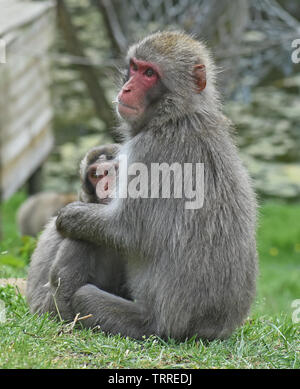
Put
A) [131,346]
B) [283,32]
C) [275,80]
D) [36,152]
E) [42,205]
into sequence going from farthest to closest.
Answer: [275,80], [36,152], [42,205], [283,32], [131,346]

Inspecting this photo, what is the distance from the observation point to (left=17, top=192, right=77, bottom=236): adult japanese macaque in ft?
33.0

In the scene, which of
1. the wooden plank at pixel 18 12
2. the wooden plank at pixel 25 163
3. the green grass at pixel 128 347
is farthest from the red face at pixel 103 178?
the wooden plank at pixel 25 163

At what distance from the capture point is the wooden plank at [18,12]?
901 centimetres

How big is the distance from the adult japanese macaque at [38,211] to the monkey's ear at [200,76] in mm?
5887

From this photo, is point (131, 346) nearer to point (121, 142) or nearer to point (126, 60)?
point (121, 142)

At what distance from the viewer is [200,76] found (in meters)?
4.32

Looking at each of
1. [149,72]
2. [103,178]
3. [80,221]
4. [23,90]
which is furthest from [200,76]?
[23,90]

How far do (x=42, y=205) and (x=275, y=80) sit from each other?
7906 millimetres

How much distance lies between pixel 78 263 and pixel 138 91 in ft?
3.55

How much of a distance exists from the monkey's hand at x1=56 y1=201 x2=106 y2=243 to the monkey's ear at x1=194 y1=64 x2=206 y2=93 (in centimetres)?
92

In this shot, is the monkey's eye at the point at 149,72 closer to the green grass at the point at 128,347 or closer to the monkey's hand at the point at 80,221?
the monkey's hand at the point at 80,221

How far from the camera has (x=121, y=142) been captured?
15.8 feet
